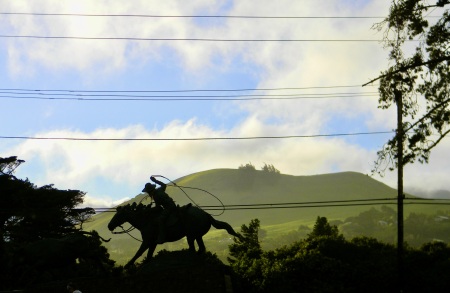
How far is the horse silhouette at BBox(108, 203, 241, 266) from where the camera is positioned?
1054 inches

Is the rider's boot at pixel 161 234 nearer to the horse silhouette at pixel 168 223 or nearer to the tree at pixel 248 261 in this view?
the horse silhouette at pixel 168 223

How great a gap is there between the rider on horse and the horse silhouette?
219 millimetres

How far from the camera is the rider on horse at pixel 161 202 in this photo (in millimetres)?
26516

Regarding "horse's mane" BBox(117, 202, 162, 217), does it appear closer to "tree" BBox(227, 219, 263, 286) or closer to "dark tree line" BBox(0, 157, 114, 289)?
"dark tree line" BBox(0, 157, 114, 289)

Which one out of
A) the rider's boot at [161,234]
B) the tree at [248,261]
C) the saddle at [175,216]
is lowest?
the tree at [248,261]

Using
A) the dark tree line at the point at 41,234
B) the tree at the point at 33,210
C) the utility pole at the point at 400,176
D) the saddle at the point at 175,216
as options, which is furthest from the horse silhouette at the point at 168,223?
the tree at the point at 33,210

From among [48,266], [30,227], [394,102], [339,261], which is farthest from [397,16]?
[30,227]

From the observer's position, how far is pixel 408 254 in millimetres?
33531

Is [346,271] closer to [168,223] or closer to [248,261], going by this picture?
[248,261]

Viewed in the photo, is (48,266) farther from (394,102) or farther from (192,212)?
(394,102)

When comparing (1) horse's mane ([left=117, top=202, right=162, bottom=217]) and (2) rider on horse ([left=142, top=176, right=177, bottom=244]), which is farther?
(1) horse's mane ([left=117, top=202, right=162, bottom=217])

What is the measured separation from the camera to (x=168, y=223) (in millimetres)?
26672

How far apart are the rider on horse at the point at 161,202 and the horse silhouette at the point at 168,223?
219 millimetres

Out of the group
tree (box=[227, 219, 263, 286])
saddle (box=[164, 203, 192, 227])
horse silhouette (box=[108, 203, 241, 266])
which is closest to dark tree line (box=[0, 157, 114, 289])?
horse silhouette (box=[108, 203, 241, 266])
